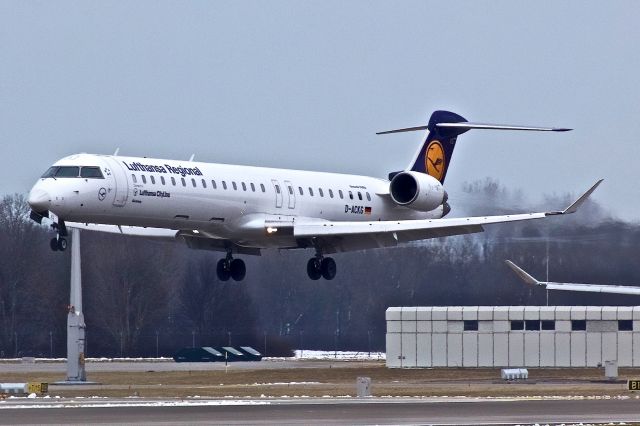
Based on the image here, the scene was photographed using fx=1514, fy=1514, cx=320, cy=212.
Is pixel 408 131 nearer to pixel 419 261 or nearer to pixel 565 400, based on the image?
pixel 419 261

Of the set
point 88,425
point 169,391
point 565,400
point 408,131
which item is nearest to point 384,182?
point 408,131

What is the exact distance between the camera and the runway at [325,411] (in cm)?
2814

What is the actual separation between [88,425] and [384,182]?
24265mm

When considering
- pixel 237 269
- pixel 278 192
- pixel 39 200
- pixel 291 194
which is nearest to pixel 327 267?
pixel 291 194

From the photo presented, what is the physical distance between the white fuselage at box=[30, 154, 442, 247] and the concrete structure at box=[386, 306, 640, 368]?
332 inches

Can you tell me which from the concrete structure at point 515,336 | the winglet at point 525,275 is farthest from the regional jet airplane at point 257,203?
the concrete structure at point 515,336

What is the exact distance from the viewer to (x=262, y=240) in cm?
4534

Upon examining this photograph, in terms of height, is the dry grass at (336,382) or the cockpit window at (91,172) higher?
the cockpit window at (91,172)

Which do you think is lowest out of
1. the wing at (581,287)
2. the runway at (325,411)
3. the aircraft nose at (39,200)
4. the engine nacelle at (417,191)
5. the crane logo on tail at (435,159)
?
the runway at (325,411)

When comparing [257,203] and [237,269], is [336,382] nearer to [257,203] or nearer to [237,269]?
[237,269]

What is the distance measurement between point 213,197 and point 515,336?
1830 centimetres

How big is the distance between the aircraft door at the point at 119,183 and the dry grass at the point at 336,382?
5100 millimetres

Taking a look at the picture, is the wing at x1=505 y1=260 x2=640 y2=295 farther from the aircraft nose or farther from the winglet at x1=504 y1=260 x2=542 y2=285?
the aircraft nose

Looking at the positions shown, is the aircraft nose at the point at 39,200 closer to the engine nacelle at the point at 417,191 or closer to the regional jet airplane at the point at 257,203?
the regional jet airplane at the point at 257,203
